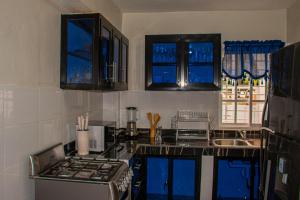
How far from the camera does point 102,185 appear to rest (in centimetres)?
172

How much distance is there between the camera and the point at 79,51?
2328 millimetres

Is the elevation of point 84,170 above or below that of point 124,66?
below

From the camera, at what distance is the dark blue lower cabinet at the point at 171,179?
3160mm

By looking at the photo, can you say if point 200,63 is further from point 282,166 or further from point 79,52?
point 282,166

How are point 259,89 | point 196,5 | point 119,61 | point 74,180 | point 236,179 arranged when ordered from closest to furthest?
point 74,180 → point 119,61 → point 236,179 → point 196,5 → point 259,89

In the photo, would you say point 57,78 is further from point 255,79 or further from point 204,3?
point 255,79

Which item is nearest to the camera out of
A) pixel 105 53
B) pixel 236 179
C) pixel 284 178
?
pixel 284 178

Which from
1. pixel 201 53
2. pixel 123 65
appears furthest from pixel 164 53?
pixel 123 65

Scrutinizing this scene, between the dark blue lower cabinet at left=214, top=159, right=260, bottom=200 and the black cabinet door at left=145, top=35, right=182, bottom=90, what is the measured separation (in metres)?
1.06

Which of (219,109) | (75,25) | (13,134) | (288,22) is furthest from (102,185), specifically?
(288,22)

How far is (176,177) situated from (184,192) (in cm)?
19

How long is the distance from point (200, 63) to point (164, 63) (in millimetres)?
427

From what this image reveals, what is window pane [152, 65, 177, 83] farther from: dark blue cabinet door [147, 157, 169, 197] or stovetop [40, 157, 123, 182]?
stovetop [40, 157, 123, 182]

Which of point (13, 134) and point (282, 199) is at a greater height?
point (13, 134)
